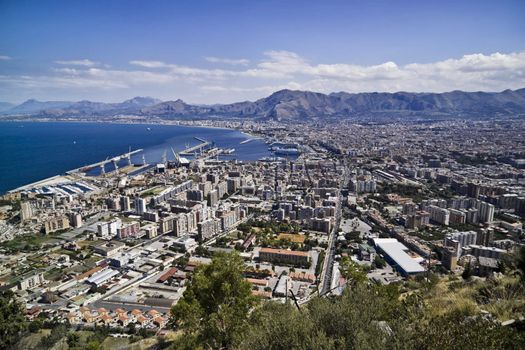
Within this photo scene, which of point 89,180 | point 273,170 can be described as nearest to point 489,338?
point 273,170

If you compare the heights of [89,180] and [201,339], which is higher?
[201,339]

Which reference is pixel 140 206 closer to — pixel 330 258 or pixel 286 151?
pixel 330 258

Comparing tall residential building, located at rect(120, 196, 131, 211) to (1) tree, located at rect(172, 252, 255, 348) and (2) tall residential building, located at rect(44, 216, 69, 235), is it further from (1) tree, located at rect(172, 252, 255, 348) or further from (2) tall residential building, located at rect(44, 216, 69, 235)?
(1) tree, located at rect(172, 252, 255, 348)

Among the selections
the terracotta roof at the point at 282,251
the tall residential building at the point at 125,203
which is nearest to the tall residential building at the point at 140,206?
the tall residential building at the point at 125,203

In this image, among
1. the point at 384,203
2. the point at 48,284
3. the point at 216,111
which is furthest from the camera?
the point at 216,111

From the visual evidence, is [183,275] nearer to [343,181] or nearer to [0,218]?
[0,218]

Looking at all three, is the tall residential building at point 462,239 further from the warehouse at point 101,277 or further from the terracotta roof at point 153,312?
the warehouse at point 101,277

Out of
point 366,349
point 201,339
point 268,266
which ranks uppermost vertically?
point 366,349
